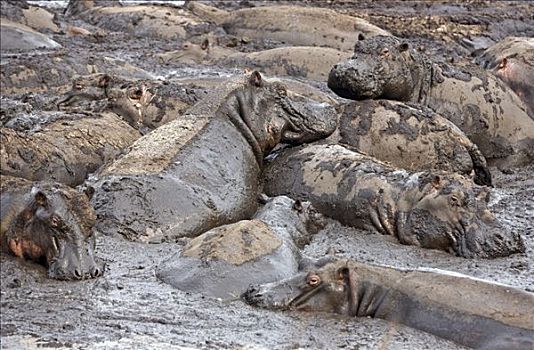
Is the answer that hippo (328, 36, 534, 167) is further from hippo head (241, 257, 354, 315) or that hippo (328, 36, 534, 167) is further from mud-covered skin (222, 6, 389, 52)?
hippo head (241, 257, 354, 315)

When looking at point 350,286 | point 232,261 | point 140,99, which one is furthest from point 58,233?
point 140,99

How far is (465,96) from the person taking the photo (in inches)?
440

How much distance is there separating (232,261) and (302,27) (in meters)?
9.20

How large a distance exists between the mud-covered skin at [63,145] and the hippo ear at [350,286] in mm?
2711

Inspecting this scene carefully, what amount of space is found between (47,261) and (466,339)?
242 cm

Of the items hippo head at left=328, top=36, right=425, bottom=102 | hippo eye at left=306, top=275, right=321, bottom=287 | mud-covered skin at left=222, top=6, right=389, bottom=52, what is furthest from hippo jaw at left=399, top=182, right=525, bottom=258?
mud-covered skin at left=222, top=6, right=389, bottom=52

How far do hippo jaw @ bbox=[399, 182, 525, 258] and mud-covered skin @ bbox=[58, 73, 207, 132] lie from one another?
2.63 meters

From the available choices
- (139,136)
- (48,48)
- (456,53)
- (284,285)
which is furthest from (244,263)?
(456,53)

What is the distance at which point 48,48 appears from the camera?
14.4m

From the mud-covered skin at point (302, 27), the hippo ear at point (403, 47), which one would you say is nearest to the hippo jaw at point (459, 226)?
the hippo ear at point (403, 47)

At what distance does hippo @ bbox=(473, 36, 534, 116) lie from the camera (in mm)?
12039

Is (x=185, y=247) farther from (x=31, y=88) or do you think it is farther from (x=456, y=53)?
(x=456, y=53)

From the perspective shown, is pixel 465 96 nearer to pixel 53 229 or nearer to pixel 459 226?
pixel 459 226

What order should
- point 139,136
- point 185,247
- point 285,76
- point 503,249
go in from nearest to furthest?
point 185,247, point 503,249, point 139,136, point 285,76
